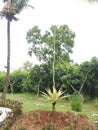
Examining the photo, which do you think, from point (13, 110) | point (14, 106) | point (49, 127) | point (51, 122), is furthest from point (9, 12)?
point (49, 127)

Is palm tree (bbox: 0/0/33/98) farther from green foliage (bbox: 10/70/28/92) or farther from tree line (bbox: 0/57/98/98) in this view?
green foliage (bbox: 10/70/28/92)

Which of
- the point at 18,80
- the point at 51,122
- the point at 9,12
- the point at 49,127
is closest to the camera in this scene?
the point at 49,127

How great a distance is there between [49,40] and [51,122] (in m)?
14.3

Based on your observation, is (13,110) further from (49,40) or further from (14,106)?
(49,40)

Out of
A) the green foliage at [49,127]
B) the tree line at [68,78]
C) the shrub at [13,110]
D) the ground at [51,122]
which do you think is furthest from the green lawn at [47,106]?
the green foliage at [49,127]

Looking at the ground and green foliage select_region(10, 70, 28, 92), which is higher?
green foliage select_region(10, 70, 28, 92)

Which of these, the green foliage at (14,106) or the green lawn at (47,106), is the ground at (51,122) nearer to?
the green foliage at (14,106)

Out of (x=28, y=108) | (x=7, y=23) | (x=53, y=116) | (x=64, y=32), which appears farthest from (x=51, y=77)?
(x=53, y=116)

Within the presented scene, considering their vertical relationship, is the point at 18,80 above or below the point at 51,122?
above

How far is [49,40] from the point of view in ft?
81.8

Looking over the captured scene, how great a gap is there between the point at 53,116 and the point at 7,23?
8380 mm

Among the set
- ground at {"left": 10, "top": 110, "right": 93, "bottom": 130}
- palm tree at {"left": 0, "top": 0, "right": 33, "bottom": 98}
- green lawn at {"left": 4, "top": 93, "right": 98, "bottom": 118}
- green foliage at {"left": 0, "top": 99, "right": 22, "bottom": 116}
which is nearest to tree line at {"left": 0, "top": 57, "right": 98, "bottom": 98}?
green lawn at {"left": 4, "top": 93, "right": 98, "bottom": 118}

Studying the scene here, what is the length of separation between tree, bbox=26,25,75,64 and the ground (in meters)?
13.4

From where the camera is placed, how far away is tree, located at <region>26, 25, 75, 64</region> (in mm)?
25078
